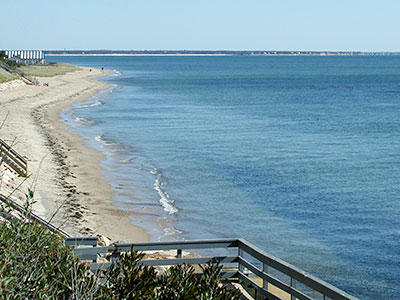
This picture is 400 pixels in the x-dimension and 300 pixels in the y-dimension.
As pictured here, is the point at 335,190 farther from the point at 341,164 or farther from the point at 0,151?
the point at 0,151

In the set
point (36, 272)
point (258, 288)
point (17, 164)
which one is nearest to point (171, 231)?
point (17, 164)

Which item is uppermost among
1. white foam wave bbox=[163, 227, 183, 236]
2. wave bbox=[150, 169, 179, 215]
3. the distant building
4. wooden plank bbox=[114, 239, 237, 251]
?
the distant building

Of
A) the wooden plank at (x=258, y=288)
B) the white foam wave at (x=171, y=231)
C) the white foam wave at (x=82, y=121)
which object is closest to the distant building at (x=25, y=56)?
the white foam wave at (x=82, y=121)

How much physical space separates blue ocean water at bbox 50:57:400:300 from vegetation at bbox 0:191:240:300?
10701mm

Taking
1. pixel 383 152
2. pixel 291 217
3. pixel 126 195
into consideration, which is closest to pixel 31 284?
pixel 291 217

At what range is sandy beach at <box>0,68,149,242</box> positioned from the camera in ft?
67.1

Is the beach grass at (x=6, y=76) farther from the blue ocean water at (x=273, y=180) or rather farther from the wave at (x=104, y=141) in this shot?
the wave at (x=104, y=141)

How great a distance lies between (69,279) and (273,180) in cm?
2393

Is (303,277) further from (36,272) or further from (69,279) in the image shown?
(36,272)

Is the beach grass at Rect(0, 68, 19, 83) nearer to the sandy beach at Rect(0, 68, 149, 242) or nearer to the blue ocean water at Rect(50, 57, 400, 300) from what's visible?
the blue ocean water at Rect(50, 57, 400, 300)

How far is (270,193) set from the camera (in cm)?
2742

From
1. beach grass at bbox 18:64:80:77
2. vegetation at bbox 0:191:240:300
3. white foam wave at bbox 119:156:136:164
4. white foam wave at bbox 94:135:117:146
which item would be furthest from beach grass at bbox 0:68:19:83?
vegetation at bbox 0:191:240:300

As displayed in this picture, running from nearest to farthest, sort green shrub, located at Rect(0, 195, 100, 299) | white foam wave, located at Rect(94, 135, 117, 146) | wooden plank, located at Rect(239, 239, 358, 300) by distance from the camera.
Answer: green shrub, located at Rect(0, 195, 100, 299) → wooden plank, located at Rect(239, 239, 358, 300) → white foam wave, located at Rect(94, 135, 117, 146)

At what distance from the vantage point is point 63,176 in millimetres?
28094
